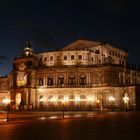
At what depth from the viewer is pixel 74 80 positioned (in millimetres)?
102812

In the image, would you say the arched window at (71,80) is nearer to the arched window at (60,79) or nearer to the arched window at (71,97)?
the arched window at (60,79)

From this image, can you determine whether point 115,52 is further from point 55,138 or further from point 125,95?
point 55,138

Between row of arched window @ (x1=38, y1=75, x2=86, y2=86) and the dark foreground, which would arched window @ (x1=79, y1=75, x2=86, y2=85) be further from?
the dark foreground

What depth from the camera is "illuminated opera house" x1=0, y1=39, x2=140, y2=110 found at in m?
97.7

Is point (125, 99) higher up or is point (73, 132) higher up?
point (125, 99)

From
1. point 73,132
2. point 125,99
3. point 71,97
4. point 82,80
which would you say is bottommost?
point 73,132

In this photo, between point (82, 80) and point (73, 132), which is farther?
point (82, 80)

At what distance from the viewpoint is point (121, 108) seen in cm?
9550

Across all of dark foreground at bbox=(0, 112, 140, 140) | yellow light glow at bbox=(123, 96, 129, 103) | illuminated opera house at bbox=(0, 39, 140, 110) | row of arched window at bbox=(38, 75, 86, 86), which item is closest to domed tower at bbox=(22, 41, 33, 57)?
illuminated opera house at bbox=(0, 39, 140, 110)

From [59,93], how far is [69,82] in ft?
16.2

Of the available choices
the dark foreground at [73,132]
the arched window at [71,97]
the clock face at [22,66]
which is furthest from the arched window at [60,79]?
the dark foreground at [73,132]

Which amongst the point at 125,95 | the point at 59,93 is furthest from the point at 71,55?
the point at 125,95

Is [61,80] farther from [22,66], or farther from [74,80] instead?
[22,66]

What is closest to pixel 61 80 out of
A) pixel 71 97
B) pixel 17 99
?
pixel 71 97
